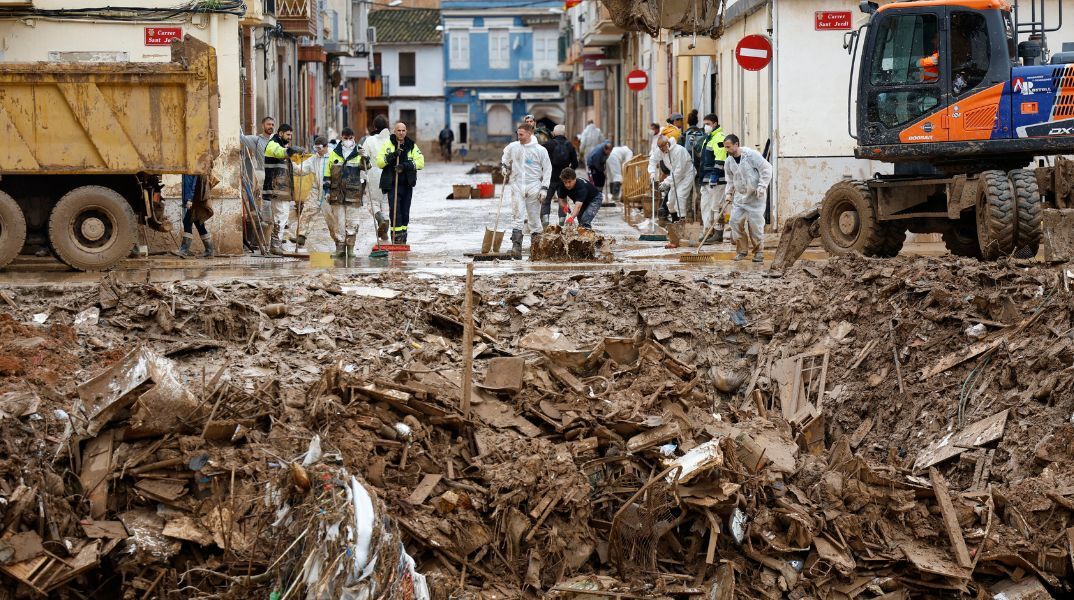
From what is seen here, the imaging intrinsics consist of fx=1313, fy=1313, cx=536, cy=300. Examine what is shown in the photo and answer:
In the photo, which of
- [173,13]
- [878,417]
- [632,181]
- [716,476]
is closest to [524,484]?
[716,476]

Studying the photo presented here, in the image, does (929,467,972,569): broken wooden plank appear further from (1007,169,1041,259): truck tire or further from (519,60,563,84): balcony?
(519,60,563,84): balcony

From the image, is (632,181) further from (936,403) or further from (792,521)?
(792,521)

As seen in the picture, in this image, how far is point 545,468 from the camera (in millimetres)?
→ 8336

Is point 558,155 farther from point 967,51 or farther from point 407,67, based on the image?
point 407,67

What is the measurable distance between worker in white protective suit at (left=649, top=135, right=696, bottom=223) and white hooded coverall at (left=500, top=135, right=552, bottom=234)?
3645mm

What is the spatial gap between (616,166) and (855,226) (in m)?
14.0

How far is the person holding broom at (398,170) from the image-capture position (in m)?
17.8

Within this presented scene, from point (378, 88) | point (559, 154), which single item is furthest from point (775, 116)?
point (378, 88)

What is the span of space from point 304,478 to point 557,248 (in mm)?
8945

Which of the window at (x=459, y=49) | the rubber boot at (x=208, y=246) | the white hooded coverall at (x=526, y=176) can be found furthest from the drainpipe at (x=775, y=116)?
the window at (x=459, y=49)

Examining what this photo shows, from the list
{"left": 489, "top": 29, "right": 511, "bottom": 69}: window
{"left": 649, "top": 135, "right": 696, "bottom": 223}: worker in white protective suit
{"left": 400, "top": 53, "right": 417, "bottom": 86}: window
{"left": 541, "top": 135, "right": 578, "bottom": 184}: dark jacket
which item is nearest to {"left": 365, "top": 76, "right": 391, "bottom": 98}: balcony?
{"left": 400, "top": 53, "right": 417, "bottom": 86}: window

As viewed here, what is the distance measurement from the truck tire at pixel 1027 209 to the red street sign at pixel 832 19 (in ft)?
23.5

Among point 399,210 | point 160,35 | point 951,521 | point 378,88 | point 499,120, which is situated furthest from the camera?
point 378,88

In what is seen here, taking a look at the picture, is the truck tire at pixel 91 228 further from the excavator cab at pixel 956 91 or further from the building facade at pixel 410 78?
the building facade at pixel 410 78
